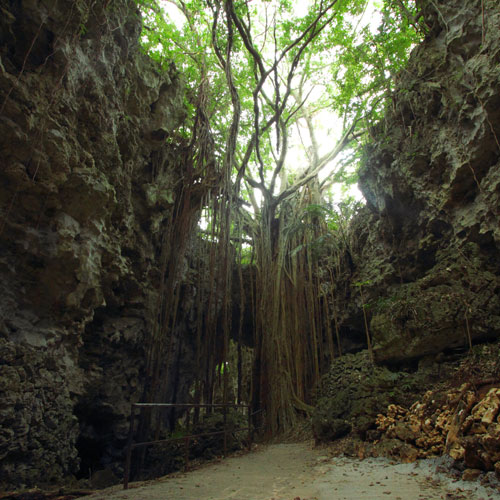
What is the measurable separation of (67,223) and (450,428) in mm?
3779

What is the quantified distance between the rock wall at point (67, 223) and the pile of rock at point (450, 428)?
3.10 metres

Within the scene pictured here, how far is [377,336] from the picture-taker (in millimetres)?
4070

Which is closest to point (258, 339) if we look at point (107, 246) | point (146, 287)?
point (146, 287)

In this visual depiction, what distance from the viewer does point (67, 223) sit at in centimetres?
345

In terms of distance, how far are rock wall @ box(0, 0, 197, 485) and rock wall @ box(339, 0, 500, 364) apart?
11.6 feet

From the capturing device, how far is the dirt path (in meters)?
1.86

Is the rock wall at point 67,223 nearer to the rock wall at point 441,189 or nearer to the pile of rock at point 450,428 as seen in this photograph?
the pile of rock at point 450,428

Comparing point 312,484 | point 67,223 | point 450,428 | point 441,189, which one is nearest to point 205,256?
point 67,223

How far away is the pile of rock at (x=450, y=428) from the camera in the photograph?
1868mm

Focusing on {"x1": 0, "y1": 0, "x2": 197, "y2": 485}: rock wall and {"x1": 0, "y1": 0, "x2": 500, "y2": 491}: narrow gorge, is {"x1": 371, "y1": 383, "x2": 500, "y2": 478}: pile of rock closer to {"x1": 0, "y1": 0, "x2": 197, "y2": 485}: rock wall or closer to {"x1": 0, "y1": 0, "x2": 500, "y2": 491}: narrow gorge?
{"x1": 0, "y1": 0, "x2": 500, "y2": 491}: narrow gorge

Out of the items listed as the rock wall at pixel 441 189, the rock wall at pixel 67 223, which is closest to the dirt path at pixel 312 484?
the rock wall at pixel 67 223

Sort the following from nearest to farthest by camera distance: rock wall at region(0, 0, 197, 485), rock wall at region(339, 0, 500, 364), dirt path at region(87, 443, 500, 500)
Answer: dirt path at region(87, 443, 500, 500)
rock wall at region(0, 0, 197, 485)
rock wall at region(339, 0, 500, 364)

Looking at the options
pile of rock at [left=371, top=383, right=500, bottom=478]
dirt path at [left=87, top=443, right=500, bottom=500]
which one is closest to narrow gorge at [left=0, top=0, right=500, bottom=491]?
pile of rock at [left=371, top=383, right=500, bottom=478]

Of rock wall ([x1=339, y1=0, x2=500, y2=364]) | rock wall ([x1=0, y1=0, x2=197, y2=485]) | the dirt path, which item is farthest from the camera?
rock wall ([x1=339, y1=0, x2=500, y2=364])
